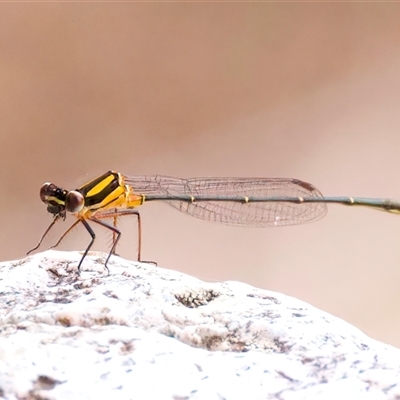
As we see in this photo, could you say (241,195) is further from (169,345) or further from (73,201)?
(169,345)

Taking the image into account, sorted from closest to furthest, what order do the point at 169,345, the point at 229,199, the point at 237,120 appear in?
the point at 169,345 → the point at 229,199 → the point at 237,120

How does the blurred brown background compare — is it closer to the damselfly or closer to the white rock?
the damselfly

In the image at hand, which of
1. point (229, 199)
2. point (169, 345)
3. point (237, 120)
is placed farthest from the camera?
point (237, 120)

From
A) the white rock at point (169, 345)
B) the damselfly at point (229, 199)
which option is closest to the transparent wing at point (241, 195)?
the damselfly at point (229, 199)

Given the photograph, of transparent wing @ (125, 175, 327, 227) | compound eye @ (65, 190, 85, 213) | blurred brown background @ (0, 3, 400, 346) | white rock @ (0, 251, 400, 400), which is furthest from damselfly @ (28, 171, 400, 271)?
blurred brown background @ (0, 3, 400, 346)

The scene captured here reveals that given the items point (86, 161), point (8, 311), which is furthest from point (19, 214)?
point (8, 311)

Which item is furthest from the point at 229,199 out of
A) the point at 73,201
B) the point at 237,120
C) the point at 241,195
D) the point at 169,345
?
the point at 169,345

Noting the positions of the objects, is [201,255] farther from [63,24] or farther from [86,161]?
[63,24]
